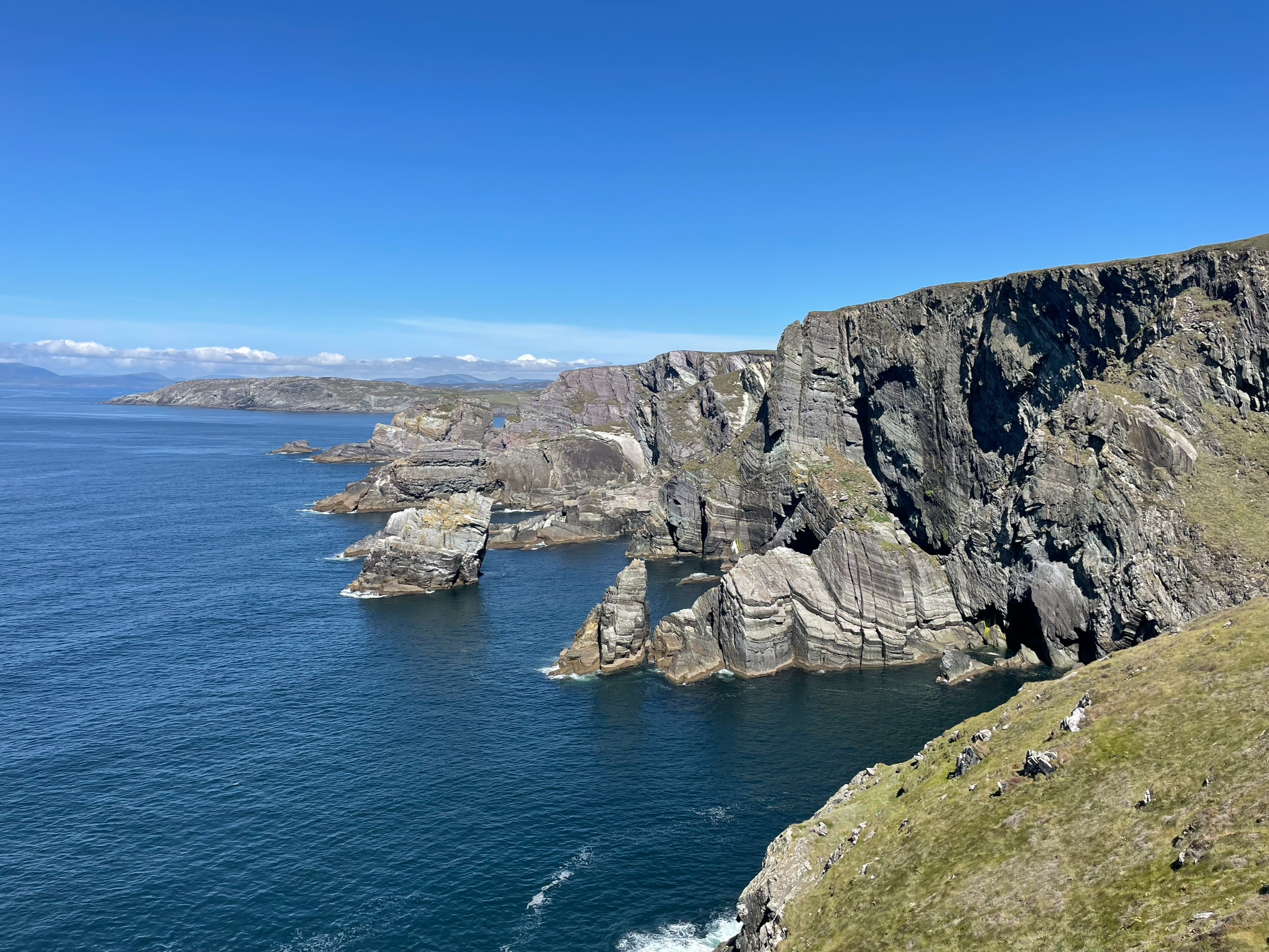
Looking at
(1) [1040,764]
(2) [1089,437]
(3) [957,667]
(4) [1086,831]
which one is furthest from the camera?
(3) [957,667]

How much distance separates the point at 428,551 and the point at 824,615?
68080 mm

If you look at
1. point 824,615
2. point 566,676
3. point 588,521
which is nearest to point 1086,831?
point 824,615

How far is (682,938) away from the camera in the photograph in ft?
163

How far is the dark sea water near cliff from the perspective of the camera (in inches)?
2077

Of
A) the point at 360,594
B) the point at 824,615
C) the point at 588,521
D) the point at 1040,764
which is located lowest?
the point at 360,594

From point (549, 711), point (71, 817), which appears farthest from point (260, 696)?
point (549, 711)

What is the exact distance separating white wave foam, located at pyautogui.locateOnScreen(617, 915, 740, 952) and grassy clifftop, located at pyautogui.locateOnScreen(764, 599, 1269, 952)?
649 centimetres

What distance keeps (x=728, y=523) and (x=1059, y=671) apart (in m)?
73.7

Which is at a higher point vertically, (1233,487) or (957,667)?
(1233,487)

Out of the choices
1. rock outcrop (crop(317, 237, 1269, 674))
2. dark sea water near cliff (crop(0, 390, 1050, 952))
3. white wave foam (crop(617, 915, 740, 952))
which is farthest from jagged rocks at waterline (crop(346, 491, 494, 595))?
white wave foam (crop(617, 915, 740, 952))

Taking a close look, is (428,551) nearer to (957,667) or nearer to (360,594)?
(360,594)

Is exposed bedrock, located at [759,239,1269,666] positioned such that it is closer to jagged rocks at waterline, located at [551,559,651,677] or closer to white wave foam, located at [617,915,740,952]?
jagged rocks at waterline, located at [551,559,651,677]

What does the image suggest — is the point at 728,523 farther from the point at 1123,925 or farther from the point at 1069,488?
the point at 1123,925

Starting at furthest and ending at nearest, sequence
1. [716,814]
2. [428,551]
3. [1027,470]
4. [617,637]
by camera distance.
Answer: [428,551], [617,637], [1027,470], [716,814]
